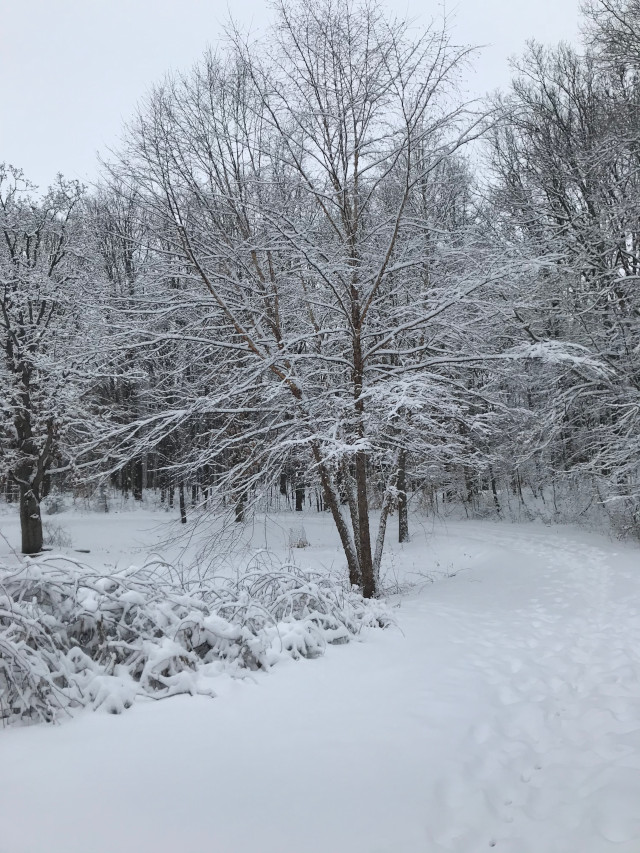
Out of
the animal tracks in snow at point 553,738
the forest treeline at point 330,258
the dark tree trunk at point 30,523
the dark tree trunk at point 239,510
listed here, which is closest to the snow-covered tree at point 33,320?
the dark tree trunk at point 30,523

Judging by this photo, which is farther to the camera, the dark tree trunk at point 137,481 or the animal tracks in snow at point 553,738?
the dark tree trunk at point 137,481

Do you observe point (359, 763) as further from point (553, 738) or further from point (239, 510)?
point (239, 510)

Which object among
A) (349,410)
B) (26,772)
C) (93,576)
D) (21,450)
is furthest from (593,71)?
(21,450)

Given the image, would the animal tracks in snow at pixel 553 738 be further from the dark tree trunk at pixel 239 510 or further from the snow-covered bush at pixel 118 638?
the dark tree trunk at pixel 239 510

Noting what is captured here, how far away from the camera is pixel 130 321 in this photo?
870 cm

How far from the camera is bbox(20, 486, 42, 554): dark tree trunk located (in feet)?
49.3

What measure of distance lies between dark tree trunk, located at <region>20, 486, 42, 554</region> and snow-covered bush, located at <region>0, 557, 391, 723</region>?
11.6 meters

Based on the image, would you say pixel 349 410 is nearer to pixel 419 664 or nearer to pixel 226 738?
pixel 419 664

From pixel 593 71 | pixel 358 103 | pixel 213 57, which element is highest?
pixel 593 71

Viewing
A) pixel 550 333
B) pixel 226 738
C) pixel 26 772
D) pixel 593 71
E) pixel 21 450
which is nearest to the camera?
pixel 26 772

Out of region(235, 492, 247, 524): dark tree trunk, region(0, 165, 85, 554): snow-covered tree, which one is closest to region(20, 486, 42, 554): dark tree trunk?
region(0, 165, 85, 554): snow-covered tree

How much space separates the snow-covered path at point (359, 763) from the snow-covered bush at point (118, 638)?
21 cm

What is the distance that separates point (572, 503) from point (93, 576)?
1827 cm

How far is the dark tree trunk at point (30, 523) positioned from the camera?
49.3 feet
